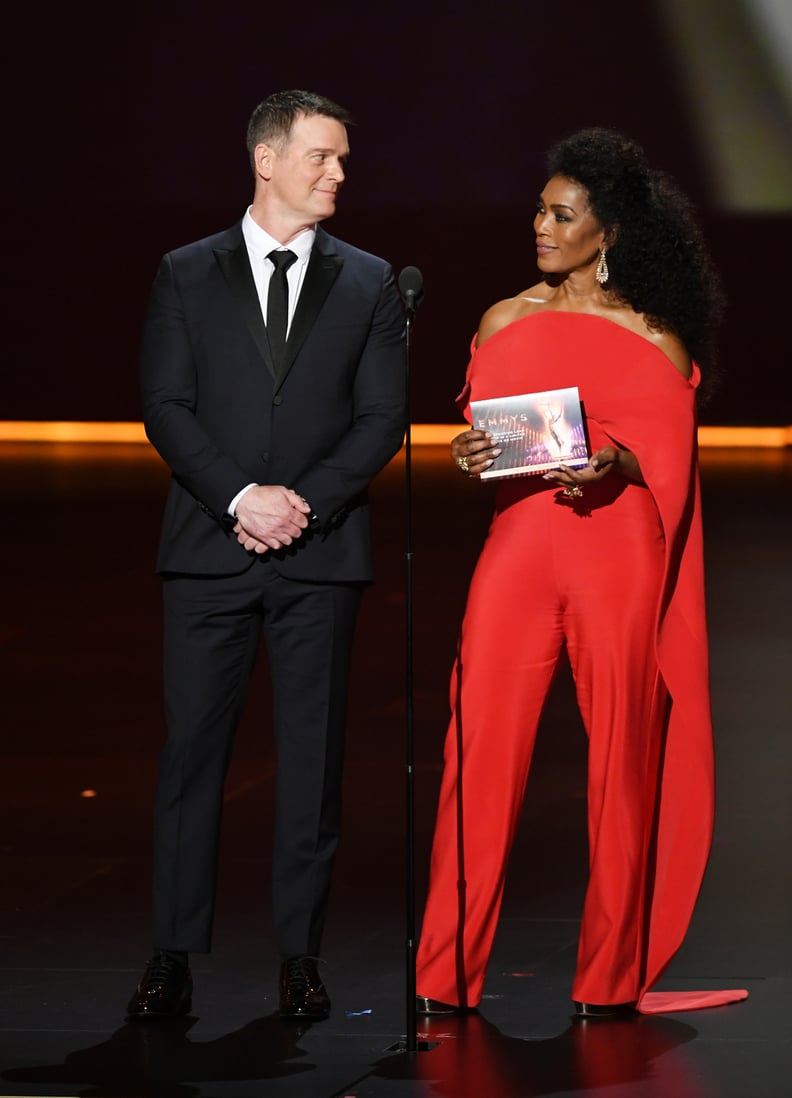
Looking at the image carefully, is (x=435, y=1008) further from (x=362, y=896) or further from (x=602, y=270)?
(x=602, y=270)

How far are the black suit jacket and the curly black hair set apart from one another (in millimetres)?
471

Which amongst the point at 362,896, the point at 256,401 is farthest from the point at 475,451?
the point at 362,896

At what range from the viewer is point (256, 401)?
3809 millimetres

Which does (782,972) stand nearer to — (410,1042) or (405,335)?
(410,1042)

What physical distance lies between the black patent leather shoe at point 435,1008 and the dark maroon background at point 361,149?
1472cm

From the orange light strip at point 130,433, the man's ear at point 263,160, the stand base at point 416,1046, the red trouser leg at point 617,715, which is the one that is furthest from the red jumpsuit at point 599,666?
the orange light strip at point 130,433

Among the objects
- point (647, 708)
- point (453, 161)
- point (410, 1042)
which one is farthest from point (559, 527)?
point (453, 161)

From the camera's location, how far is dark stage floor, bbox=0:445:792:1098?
3455 millimetres

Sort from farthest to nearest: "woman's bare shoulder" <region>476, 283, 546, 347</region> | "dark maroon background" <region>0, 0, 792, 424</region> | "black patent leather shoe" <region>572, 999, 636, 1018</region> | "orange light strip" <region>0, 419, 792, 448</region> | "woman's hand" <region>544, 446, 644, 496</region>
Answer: "orange light strip" <region>0, 419, 792, 448</region> < "dark maroon background" <region>0, 0, 792, 424</region> < "woman's bare shoulder" <region>476, 283, 546, 347</region> < "black patent leather shoe" <region>572, 999, 636, 1018</region> < "woman's hand" <region>544, 446, 644, 496</region>

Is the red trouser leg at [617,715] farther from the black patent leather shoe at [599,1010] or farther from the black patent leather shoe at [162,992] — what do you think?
the black patent leather shoe at [162,992]

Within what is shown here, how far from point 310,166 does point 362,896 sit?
184cm

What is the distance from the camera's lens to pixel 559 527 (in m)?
3.81

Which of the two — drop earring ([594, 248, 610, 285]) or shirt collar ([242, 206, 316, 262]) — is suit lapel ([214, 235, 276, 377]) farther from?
drop earring ([594, 248, 610, 285])

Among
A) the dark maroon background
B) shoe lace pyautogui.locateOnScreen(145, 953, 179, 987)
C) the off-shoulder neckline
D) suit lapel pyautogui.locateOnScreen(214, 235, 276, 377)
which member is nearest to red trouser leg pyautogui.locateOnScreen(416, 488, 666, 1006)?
the off-shoulder neckline
